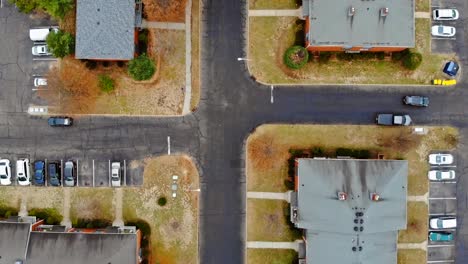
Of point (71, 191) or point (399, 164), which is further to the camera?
point (71, 191)

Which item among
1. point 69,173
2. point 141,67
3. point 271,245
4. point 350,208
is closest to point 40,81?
point 69,173

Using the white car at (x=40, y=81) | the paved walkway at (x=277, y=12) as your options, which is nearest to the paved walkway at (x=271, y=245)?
the paved walkway at (x=277, y=12)

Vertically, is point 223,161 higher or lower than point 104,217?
higher

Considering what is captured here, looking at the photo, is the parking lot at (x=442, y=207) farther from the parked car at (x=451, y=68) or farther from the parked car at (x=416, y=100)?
the parked car at (x=451, y=68)

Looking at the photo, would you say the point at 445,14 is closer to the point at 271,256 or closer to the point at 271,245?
the point at 271,245

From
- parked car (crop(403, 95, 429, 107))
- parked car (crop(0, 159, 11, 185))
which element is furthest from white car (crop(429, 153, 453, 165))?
parked car (crop(0, 159, 11, 185))

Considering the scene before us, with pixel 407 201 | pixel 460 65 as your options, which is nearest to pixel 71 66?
pixel 407 201

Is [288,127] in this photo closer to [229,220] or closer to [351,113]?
[351,113]

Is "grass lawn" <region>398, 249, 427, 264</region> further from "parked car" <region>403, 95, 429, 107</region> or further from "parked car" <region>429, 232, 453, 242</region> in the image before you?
"parked car" <region>403, 95, 429, 107</region>
